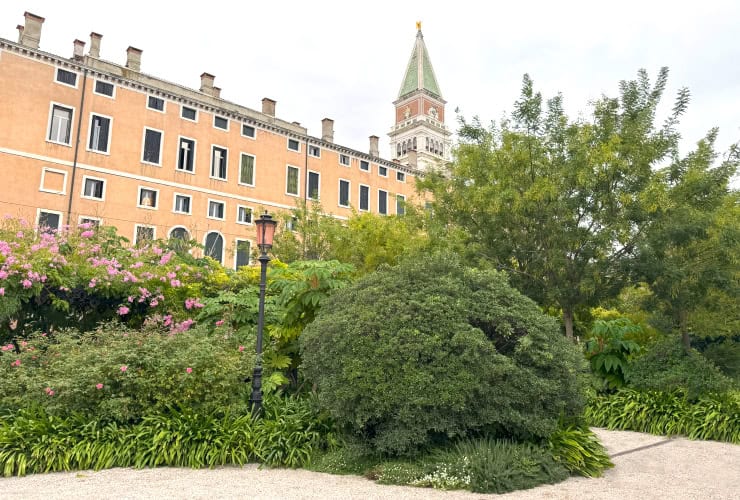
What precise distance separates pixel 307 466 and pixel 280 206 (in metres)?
29.8

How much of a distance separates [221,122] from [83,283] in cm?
2553

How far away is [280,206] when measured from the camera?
34625mm

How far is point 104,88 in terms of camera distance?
2759cm

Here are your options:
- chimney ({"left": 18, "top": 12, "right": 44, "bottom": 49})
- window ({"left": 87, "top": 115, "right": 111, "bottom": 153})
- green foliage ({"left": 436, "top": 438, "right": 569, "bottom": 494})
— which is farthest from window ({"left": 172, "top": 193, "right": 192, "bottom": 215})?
green foliage ({"left": 436, "top": 438, "right": 569, "bottom": 494})

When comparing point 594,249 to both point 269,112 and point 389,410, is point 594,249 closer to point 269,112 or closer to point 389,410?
point 389,410

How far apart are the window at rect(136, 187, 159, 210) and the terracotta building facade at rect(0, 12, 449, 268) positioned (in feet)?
0.21

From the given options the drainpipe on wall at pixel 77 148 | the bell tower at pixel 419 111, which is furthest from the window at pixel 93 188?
the bell tower at pixel 419 111

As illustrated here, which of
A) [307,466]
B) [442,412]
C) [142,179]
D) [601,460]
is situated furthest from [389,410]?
[142,179]

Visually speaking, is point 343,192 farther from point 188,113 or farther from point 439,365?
point 439,365

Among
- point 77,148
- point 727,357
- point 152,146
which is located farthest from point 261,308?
point 152,146

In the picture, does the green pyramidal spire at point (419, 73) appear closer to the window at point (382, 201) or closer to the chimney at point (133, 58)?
the window at point (382, 201)

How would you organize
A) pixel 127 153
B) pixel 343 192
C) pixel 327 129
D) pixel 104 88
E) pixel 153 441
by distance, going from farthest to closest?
pixel 327 129 → pixel 343 192 → pixel 127 153 → pixel 104 88 → pixel 153 441

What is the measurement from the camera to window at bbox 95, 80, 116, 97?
27.4 metres

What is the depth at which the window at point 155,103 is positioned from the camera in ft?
95.6
